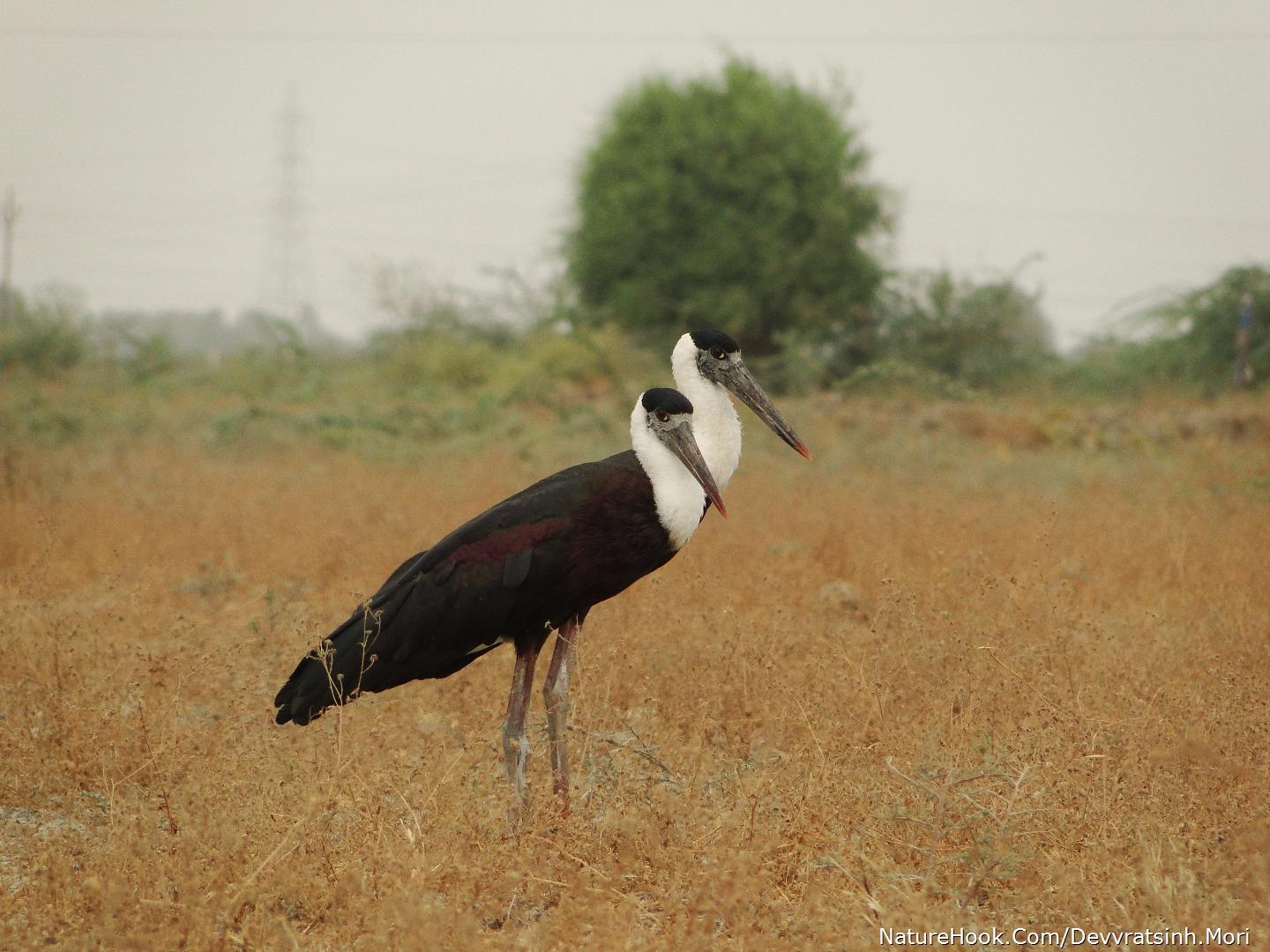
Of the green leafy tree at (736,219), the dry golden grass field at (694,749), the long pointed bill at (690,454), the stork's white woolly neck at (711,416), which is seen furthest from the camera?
the green leafy tree at (736,219)

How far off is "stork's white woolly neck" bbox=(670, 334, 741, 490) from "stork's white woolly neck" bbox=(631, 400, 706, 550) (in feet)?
0.54

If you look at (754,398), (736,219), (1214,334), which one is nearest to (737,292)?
(736,219)

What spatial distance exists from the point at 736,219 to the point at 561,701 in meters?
20.9

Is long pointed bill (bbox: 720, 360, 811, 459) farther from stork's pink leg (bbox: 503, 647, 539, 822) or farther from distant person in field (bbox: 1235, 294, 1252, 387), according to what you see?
distant person in field (bbox: 1235, 294, 1252, 387)

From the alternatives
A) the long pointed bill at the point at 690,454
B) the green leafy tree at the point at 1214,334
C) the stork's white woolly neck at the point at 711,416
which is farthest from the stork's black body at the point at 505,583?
the green leafy tree at the point at 1214,334

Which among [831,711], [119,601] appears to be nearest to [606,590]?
[831,711]

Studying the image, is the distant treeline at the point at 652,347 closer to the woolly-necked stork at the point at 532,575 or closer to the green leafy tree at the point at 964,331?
the green leafy tree at the point at 964,331

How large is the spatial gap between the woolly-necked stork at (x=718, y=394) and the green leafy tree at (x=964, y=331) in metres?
19.5

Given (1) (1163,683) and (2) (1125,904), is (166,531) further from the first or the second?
(2) (1125,904)

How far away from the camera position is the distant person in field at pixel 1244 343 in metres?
21.4

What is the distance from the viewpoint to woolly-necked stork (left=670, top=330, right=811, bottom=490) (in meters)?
4.76

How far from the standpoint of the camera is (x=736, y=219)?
24.5m

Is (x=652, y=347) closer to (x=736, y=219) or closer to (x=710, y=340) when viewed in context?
(x=736, y=219)

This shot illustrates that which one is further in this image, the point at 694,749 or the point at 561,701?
the point at 694,749
